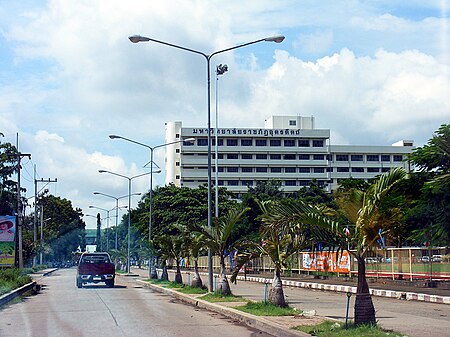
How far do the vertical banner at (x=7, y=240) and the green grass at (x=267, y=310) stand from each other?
2508cm

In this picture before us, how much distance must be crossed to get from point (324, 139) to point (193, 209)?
53664 millimetres

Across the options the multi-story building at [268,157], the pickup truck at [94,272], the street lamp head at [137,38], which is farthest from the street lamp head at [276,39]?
the multi-story building at [268,157]

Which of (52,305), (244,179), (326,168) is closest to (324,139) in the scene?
(326,168)

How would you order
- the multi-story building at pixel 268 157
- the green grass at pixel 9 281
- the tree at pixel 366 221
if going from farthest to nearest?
the multi-story building at pixel 268 157 → the green grass at pixel 9 281 → the tree at pixel 366 221

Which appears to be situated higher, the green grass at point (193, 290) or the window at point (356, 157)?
the window at point (356, 157)

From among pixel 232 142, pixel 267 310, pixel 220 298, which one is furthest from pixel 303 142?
pixel 267 310

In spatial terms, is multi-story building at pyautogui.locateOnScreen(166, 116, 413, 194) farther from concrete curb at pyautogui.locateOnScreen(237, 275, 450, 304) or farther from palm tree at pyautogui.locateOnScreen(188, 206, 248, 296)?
palm tree at pyautogui.locateOnScreen(188, 206, 248, 296)

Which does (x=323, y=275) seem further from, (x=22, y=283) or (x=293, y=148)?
(x=293, y=148)

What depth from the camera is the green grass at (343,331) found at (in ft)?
38.8

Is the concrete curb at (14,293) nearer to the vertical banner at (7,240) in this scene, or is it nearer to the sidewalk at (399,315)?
the vertical banner at (7,240)

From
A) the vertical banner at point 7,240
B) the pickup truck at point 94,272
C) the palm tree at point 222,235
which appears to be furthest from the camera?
the vertical banner at point 7,240

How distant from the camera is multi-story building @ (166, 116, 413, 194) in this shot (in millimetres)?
110938

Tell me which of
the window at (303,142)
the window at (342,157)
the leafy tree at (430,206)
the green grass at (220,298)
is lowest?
the green grass at (220,298)

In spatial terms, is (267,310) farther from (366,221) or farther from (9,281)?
(9,281)
